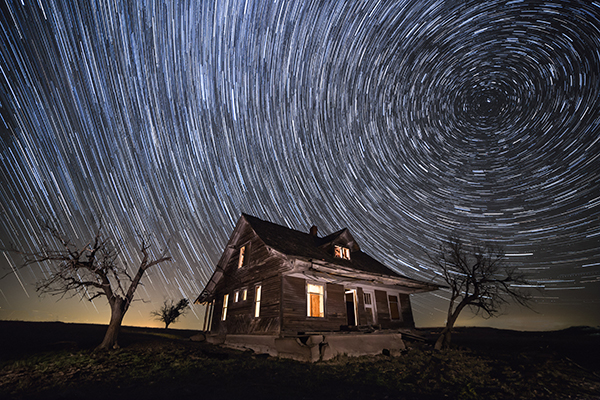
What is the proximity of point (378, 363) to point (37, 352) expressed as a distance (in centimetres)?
1532

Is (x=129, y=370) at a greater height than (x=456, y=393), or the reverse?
(x=129, y=370)

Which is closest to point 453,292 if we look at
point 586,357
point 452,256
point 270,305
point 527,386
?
point 452,256

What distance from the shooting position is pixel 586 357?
1491cm

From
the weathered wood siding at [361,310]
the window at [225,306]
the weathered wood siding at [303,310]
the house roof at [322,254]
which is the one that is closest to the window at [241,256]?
the house roof at [322,254]

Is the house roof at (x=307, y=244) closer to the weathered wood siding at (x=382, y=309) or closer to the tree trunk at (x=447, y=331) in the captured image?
the weathered wood siding at (x=382, y=309)

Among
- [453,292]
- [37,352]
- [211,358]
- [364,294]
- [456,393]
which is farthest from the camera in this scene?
[453,292]

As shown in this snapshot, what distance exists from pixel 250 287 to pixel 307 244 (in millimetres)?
5506

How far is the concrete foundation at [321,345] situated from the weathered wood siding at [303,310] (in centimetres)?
86

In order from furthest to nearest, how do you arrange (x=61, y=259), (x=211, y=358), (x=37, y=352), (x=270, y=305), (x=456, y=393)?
(x=270, y=305), (x=61, y=259), (x=211, y=358), (x=37, y=352), (x=456, y=393)

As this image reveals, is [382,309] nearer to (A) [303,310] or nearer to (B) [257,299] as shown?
(A) [303,310]

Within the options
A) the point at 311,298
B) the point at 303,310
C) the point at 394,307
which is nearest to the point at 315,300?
the point at 311,298

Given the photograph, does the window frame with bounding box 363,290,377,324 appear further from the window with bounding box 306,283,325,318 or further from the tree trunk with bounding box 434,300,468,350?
the tree trunk with bounding box 434,300,468,350

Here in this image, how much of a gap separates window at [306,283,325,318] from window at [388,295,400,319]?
676 cm

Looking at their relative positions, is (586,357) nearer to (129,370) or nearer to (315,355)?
(315,355)
